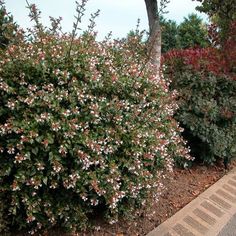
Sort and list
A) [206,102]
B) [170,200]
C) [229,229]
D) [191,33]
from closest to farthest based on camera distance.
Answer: [229,229], [170,200], [206,102], [191,33]

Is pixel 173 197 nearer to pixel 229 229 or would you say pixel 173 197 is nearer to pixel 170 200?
pixel 170 200

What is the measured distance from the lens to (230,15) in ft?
26.1

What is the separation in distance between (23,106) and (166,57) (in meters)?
3.97

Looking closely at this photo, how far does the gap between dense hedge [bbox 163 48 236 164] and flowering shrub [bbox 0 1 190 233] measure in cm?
169

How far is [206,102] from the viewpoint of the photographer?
5.44 meters

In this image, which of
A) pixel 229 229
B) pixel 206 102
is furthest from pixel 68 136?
pixel 206 102

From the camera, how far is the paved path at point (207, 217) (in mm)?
3836

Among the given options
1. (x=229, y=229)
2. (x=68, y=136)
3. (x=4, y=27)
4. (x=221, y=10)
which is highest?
(x=221, y=10)

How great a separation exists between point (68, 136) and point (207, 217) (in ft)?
6.49

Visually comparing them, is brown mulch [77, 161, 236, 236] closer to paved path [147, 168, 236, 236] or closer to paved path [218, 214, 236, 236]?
paved path [147, 168, 236, 236]

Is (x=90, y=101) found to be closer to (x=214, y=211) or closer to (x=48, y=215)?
(x=48, y=215)

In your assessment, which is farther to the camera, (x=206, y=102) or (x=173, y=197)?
(x=206, y=102)

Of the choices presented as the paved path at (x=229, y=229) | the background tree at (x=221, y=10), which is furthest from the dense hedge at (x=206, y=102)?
the background tree at (x=221, y=10)

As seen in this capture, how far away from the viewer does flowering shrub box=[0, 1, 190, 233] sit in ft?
9.99
